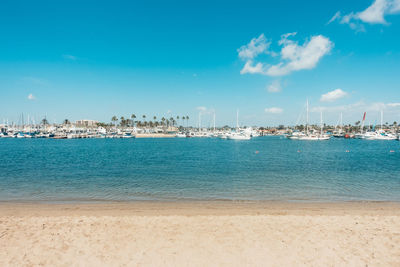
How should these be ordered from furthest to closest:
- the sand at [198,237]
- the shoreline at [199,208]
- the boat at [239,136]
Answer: the boat at [239,136] < the shoreline at [199,208] < the sand at [198,237]

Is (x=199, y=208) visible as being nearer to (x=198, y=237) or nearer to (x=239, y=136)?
(x=198, y=237)

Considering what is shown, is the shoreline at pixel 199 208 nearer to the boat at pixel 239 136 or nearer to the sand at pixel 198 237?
the sand at pixel 198 237

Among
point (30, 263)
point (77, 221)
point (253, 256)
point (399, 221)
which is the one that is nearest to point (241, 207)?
point (253, 256)

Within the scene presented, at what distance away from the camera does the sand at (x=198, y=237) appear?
7617 mm

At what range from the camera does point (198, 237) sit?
9.34 m

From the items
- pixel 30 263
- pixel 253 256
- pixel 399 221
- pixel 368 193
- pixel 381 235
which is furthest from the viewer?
pixel 368 193

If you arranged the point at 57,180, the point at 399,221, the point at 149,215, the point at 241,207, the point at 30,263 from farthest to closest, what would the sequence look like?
the point at 57,180
the point at 241,207
the point at 149,215
the point at 399,221
the point at 30,263

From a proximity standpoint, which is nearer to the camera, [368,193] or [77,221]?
[77,221]

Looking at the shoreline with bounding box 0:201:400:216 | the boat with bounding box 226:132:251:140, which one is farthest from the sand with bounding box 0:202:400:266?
the boat with bounding box 226:132:251:140

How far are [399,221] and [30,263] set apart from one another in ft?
52.8

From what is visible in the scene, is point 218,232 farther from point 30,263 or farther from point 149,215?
point 30,263

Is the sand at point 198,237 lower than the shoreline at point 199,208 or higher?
higher

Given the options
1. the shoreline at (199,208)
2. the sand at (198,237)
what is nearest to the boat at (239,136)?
the shoreline at (199,208)

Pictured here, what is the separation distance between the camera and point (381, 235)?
30.9 feet
